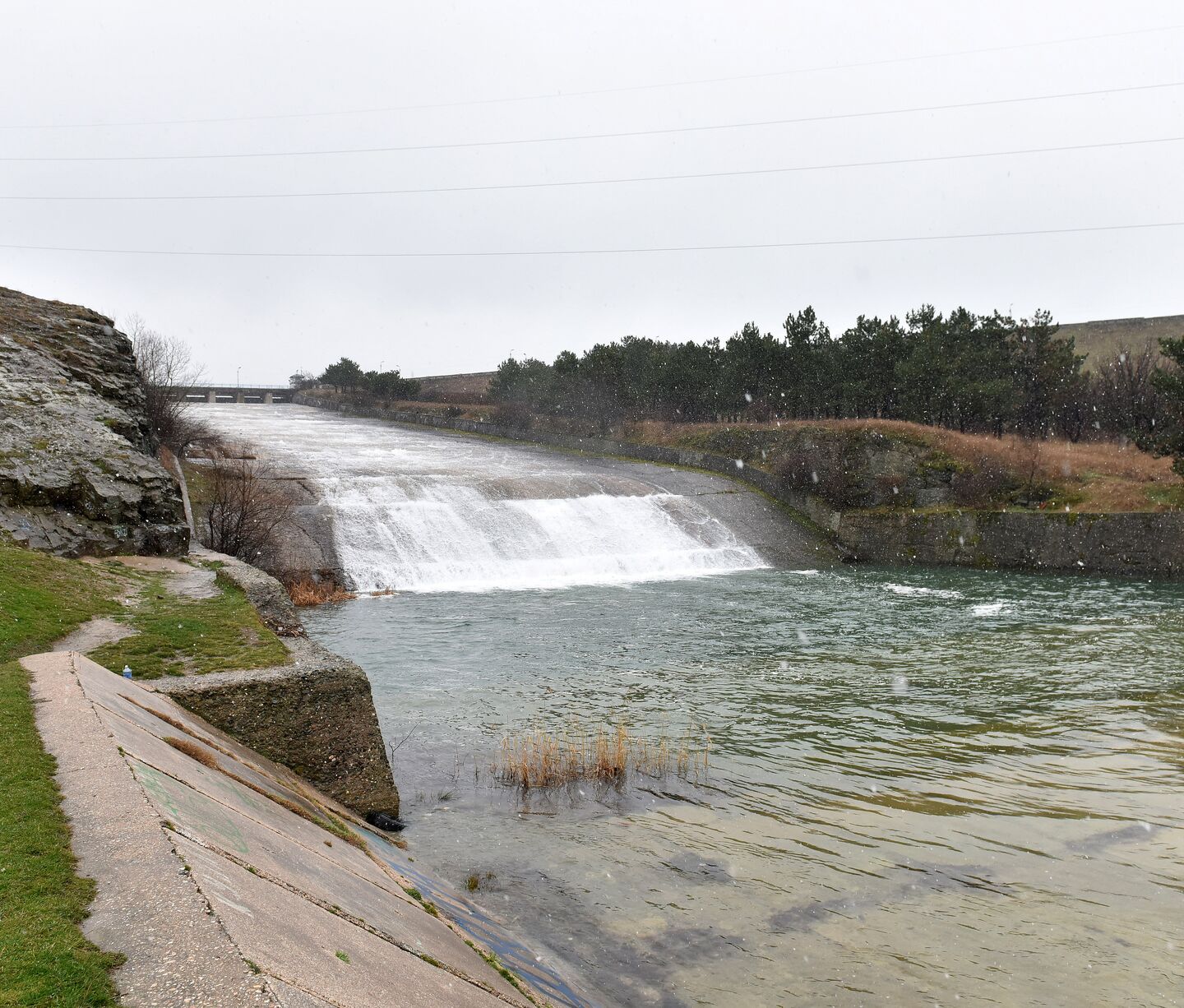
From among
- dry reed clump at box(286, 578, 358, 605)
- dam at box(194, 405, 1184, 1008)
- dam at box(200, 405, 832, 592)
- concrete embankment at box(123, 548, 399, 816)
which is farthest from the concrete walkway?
dam at box(200, 405, 832, 592)

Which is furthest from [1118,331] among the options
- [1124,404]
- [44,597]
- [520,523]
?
[44,597]

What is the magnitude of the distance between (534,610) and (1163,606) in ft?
55.1

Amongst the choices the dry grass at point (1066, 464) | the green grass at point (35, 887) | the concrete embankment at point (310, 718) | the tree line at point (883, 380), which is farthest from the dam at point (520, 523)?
the green grass at point (35, 887)

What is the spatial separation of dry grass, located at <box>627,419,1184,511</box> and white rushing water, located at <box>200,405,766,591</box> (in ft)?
32.0

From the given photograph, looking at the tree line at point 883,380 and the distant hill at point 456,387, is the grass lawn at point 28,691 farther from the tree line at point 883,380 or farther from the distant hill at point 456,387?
the distant hill at point 456,387

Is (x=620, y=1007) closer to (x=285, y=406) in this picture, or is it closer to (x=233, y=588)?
(x=233, y=588)

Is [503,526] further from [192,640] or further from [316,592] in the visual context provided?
[192,640]

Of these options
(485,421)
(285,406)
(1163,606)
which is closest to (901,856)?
(1163,606)

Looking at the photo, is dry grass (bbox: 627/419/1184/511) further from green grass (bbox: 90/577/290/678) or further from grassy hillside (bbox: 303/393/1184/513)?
green grass (bbox: 90/577/290/678)

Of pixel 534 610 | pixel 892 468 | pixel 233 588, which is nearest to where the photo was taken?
pixel 233 588

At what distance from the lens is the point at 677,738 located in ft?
40.9

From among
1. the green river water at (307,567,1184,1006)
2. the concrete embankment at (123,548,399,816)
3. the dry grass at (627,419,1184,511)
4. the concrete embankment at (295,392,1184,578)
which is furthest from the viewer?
the dry grass at (627,419,1184,511)

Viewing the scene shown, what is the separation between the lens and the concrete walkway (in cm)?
334

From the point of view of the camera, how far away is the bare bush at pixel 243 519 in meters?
23.5
